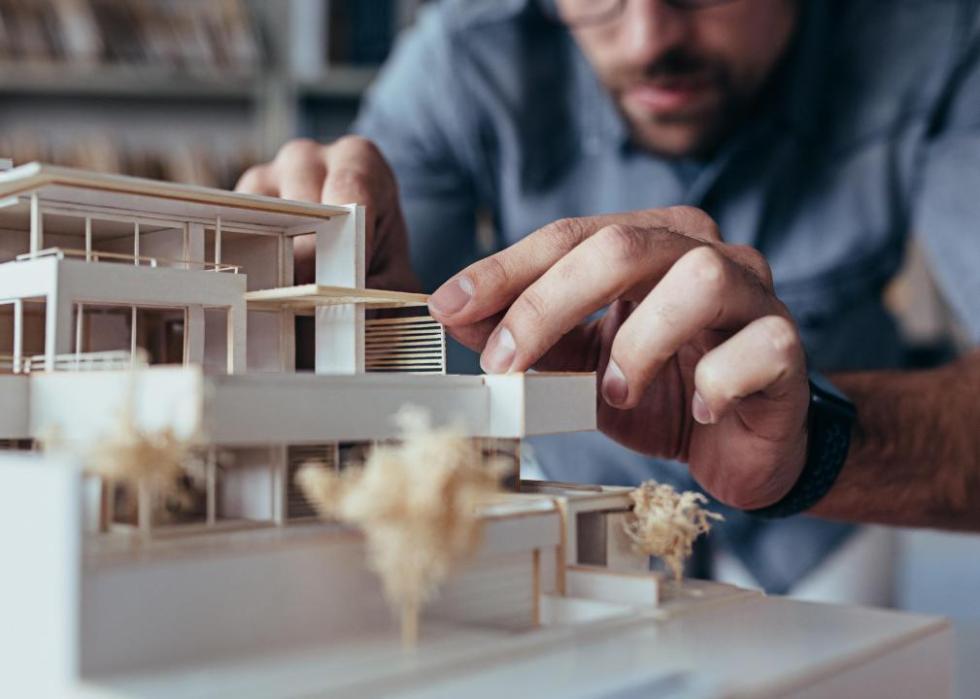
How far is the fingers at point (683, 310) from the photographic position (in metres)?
1.79

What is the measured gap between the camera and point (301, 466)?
78.1 inches

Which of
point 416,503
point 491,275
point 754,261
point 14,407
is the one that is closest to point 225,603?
point 416,503

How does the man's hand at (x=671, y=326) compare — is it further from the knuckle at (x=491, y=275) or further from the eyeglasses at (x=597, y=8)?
the eyeglasses at (x=597, y=8)

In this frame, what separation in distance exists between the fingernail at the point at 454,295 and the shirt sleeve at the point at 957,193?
1789 mm

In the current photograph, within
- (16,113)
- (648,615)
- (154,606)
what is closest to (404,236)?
(648,615)

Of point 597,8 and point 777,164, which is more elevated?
point 597,8

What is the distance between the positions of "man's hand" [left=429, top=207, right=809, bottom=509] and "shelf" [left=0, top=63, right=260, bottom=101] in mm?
2820

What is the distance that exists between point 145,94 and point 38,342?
237cm

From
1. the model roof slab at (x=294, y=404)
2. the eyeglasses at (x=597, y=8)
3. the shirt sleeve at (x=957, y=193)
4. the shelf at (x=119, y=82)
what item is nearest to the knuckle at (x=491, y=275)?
the model roof slab at (x=294, y=404)

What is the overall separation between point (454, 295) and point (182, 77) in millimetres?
3067

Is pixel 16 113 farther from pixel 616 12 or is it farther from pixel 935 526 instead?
pixel 935 526

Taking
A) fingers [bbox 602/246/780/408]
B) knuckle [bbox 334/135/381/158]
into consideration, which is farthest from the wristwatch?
knuckle [bbox 334/135/381/158]

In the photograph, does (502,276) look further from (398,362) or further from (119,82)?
(119,82)

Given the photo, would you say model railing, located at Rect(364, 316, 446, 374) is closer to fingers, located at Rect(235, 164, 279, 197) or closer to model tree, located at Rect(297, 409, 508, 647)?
fingers, located at Rect(235, 164, 279, 197)
